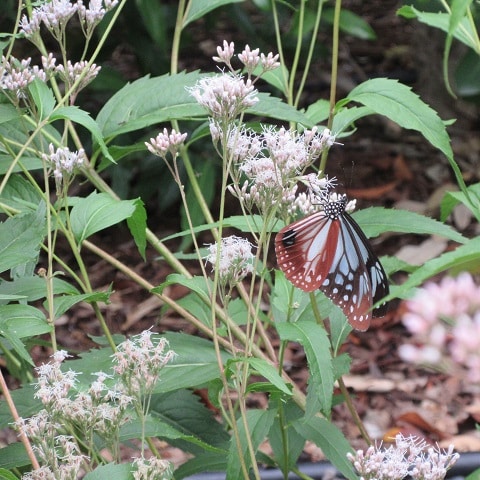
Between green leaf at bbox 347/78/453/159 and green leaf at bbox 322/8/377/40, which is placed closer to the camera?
green leaf at bbox 347/78/453/159

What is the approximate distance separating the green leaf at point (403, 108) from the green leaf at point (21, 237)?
52 centimetres

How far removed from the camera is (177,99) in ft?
5.20

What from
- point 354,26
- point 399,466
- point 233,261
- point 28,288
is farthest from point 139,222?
point 354,26

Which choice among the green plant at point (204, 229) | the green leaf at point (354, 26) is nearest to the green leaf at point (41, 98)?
the green plant at point (204, 229)

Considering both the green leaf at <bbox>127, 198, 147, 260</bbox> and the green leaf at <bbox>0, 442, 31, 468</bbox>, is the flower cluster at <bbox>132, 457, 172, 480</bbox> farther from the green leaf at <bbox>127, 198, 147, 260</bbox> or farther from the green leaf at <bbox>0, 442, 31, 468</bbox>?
the green leaf at <bbox>127, 198, 147, 260</bbox>

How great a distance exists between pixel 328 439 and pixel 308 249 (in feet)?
0.98

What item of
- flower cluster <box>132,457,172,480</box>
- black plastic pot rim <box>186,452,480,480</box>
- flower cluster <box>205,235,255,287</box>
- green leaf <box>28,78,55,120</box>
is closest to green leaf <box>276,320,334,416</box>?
flower cluster <box>205,235,255,287</box>

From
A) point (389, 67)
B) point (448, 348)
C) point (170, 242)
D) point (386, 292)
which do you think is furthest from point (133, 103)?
point (389, 67)

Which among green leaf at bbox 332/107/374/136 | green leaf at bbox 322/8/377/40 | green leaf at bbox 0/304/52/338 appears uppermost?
green leaf at bbox 332/107/374/136

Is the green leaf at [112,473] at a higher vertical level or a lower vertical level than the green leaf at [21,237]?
lower

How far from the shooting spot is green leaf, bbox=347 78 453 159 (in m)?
1.34

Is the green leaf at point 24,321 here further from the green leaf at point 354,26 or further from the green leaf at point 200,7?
the green leaf at point 354,26

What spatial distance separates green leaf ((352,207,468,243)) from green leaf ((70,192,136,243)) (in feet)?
1.25

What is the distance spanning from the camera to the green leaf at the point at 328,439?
1432mm
